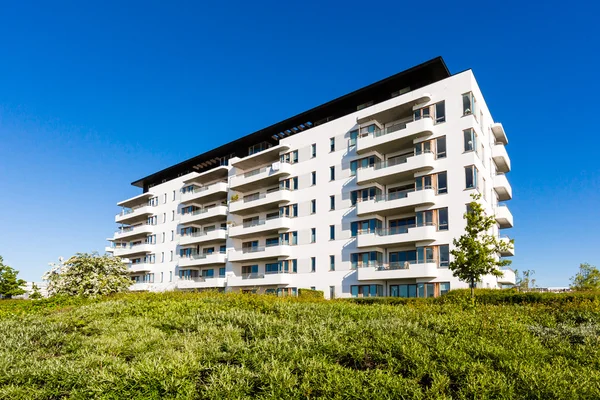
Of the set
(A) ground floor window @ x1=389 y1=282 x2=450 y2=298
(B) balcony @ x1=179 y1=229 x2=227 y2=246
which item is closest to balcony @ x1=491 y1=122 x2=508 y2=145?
(A) ground floor window @ x1=389 y1=282 x2=450 y2=298

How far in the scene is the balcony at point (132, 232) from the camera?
218ft

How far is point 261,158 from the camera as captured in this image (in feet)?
167

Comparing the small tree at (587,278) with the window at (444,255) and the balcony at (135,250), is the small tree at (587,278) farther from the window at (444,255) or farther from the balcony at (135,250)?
A: the balcony at (135,250)

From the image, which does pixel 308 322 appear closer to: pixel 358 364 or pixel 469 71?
pixel 358 364

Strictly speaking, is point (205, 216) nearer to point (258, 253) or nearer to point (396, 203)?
point (258, 253)

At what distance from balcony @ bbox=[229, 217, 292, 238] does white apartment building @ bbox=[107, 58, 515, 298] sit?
→ 0.15m

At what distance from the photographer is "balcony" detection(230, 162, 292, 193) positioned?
46.8 metres

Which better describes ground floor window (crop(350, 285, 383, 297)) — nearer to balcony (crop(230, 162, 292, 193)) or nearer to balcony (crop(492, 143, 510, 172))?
balcony (crop(230, 162, 292, 193))

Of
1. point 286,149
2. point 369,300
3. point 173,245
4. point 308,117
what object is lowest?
point 369,300

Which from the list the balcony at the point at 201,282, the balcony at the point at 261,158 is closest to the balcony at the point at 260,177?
the balcony at the point at 261,158

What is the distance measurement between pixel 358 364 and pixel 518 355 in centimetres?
328

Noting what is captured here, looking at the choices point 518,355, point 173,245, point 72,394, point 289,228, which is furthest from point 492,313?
point 173,245

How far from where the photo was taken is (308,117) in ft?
157

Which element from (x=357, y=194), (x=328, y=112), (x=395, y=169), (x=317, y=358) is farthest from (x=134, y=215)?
(x=317, y=358)
